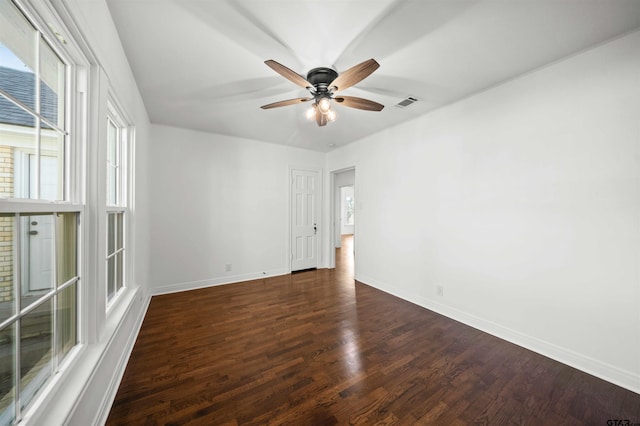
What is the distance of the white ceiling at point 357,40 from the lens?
1522 mm

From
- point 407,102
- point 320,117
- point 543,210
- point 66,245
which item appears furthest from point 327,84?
point 543,210

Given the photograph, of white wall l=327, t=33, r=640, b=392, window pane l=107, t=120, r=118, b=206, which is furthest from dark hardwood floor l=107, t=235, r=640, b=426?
window pane l=107, t=120, r=118, b=206

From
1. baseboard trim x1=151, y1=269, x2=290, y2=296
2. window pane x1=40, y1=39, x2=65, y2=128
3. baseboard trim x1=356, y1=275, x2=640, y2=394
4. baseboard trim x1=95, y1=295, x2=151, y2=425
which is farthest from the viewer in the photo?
baseboard trim x1=151, y1=269, x2=290, y2=296

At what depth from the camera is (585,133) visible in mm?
1942

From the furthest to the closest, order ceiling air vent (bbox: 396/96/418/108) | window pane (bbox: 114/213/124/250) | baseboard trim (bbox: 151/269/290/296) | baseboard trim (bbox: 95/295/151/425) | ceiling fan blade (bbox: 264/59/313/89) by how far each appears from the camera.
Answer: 1. baseboard trim (bbox: 151/269/290/296)
2. ceiling air vent (bbox: 396/96/418/108)
3. window pane (bbox: 114/213/124/250)
4. ceiling fan blade (bbox: 264/59/313/89)
5. baseboard trim (bbox: 95/295/151/425)

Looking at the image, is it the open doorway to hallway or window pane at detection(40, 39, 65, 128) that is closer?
window pane at detection(40, 39, 65, 128)

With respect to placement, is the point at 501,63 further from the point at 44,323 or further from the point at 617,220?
the point at 44,323

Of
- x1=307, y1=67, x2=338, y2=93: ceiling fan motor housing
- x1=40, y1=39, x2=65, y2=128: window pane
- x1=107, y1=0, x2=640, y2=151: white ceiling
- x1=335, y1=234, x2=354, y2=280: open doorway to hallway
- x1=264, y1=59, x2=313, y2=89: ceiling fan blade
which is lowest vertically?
x1=335, y1=234, x2=354, y2=280: open doorway to hallway

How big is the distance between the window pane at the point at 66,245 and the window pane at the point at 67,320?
8 centimetres

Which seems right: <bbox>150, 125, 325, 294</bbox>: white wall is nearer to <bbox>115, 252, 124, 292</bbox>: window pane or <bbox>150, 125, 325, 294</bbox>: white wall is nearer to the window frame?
the window frame

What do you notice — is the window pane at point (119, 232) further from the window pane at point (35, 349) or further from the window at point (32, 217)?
the window pane at point (35, 349)

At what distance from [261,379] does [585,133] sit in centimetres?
329

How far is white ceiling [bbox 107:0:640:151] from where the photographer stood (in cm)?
152

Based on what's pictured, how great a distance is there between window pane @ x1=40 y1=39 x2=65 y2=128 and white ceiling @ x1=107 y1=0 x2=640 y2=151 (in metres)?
0.68
